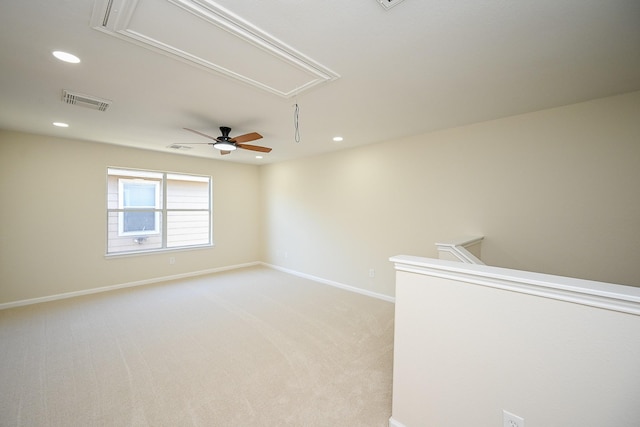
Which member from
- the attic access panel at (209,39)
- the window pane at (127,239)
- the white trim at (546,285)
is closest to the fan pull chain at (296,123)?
the attic access panel at (209,39)

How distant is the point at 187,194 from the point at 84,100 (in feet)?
10.2

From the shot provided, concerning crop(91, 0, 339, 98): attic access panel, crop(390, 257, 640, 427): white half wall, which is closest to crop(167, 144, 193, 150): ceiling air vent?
crop(91, 0, 339, 98): attic access panel

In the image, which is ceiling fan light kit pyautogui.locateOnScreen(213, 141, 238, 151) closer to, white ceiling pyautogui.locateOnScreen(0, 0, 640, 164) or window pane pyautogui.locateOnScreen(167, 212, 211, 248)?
white ceiling pyautogui.locateOnScreen(0, 0, 640, 164)

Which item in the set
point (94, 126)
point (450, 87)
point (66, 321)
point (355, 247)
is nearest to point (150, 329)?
point (66, 321)

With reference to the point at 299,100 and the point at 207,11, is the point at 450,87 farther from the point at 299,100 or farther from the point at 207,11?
the point at 207,11

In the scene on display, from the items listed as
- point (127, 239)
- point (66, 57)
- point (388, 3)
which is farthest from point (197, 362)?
point (127, 239)

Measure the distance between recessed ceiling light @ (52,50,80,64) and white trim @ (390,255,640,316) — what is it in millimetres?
2738

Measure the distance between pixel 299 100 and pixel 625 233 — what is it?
3.37 metres

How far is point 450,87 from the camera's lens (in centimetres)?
218

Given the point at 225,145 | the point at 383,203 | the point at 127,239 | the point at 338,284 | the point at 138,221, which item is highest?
the point at 225,145

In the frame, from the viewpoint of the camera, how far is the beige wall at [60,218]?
362 centimetres

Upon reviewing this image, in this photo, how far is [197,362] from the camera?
237cm

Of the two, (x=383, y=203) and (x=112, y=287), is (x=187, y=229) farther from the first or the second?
(x=383, y=203)

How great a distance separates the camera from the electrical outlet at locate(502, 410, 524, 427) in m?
1.19
